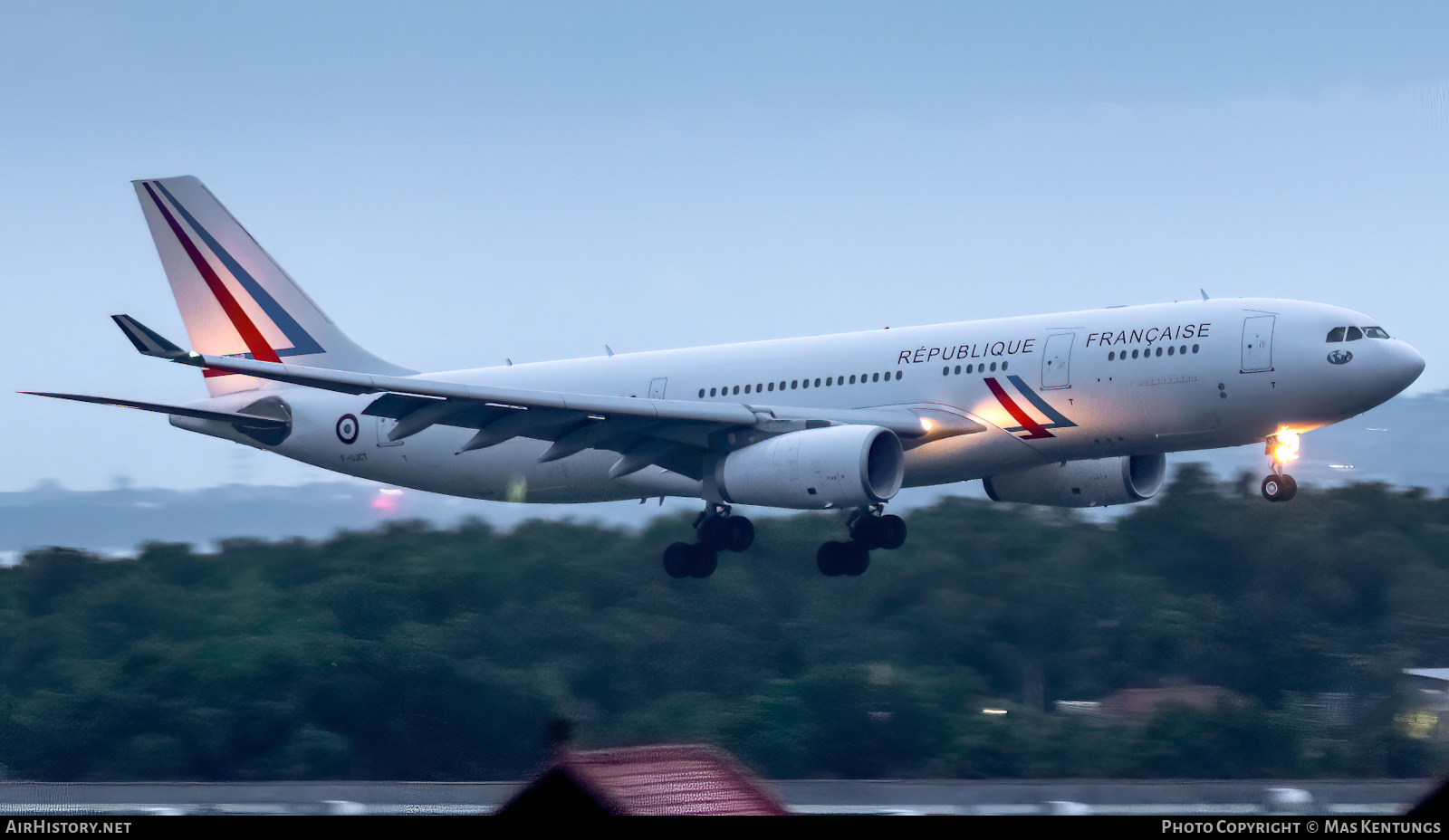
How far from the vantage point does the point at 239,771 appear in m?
50.9

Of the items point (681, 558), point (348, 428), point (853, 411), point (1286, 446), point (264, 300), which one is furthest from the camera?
point (264, 300)

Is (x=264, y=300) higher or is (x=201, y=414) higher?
(x=264, y=300)

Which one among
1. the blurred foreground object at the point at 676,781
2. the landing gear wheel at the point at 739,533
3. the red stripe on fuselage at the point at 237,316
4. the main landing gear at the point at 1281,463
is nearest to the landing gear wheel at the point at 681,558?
the landing gear wheel at the point at 739,533

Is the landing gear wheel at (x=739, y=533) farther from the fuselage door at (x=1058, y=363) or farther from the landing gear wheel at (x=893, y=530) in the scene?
the fuselage door at (x=1058, y=363)

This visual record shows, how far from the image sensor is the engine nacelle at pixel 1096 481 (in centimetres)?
3531

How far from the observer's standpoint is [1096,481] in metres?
35.5

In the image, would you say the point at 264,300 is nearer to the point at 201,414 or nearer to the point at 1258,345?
the point at 201,414

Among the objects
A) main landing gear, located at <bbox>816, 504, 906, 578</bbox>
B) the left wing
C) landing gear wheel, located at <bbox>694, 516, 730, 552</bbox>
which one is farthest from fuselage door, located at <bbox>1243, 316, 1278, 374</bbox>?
landing gear wheel, located at <bbox>694, 516, 730, 552</bbox>

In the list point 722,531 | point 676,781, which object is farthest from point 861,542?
point 676,781

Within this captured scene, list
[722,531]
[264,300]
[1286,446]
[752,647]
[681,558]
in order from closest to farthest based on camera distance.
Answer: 1. [1286,446]
2. [722,531]
3. [681,558]
4. [264,300]
5. [752,647]

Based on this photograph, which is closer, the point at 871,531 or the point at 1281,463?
the point at 1281,463

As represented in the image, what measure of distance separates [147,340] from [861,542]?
1540cm

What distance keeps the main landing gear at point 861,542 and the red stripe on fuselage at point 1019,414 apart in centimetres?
412
